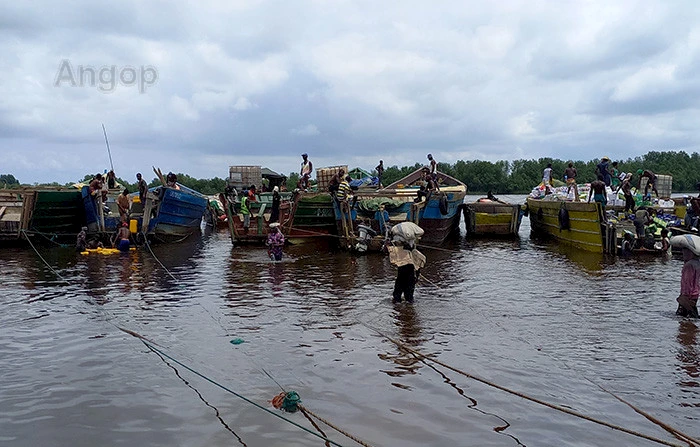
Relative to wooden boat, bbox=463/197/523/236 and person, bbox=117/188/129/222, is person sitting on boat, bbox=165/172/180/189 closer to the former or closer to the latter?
person, bbox=117/188/129/222

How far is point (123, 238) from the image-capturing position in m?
18.0

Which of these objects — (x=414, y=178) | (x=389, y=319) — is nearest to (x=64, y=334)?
(x=389, y=319)

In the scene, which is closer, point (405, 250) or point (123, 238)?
point (405, 250)

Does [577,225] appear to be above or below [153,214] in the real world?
below

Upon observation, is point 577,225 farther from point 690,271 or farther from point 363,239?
point 690,271

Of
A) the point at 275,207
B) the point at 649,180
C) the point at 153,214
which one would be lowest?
the point at 153,214

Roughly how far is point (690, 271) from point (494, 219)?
15.6 meters

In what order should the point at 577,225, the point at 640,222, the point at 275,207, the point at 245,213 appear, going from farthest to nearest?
the point at 245,213 → the point at 275,207 → the point at 577,225 → the point at 640,222

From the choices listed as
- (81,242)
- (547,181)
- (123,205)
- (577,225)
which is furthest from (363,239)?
(547,181)

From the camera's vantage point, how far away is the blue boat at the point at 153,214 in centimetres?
1955

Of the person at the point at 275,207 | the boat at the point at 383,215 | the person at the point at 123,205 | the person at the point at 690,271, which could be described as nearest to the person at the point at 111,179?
the person at the point at 123,205

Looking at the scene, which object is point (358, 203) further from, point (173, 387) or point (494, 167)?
point (494, 167)

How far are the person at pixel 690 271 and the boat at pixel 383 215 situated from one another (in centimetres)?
917

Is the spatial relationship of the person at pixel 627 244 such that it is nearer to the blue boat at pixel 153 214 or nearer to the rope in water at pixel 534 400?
the rope in water at pixel 534 400
